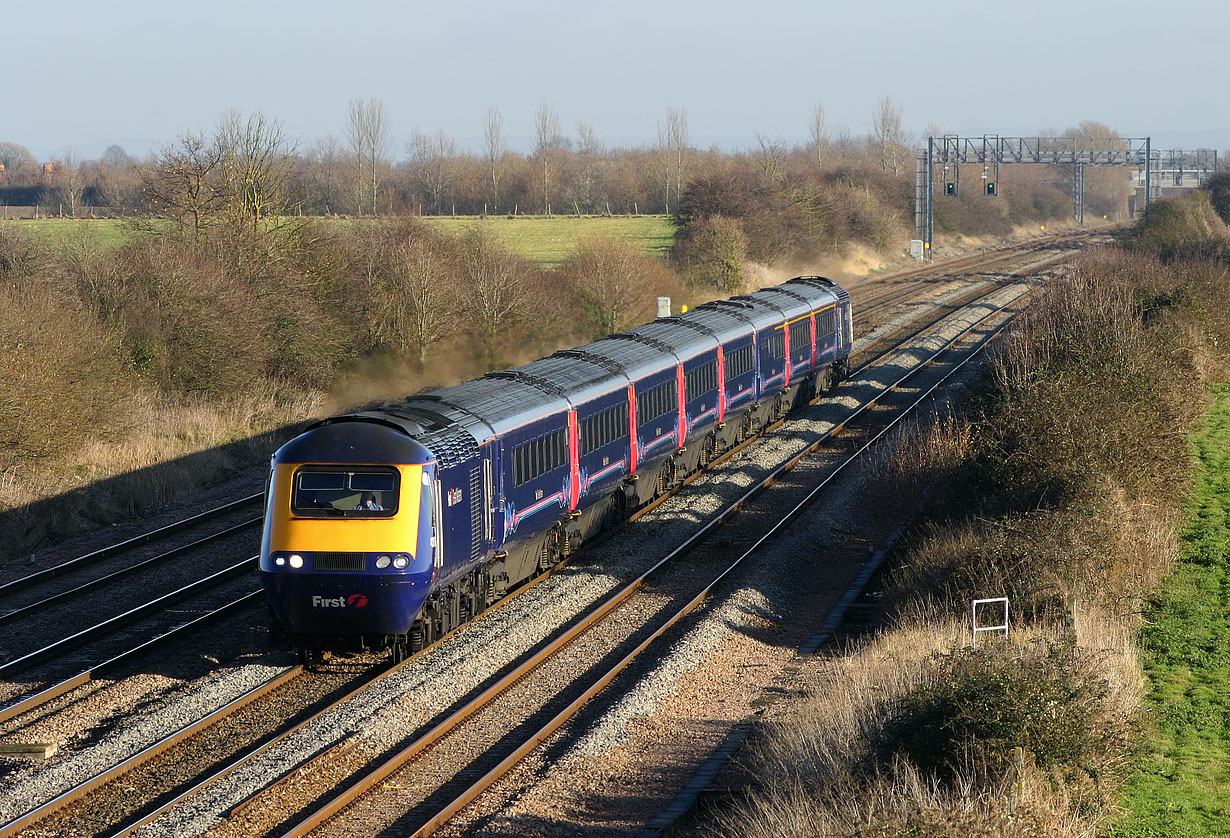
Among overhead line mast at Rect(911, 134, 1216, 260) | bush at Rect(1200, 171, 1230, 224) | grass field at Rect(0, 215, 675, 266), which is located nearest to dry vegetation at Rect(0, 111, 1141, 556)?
grass field at Rect(0, 215, 675, 266)

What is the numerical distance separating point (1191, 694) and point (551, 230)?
233 feet

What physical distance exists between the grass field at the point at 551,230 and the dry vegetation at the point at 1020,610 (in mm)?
39872

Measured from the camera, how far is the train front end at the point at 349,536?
1436 centimetres

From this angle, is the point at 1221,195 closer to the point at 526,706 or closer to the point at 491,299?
the point at 491,299

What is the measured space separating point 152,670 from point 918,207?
244 feet

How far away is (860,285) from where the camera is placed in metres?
70.0

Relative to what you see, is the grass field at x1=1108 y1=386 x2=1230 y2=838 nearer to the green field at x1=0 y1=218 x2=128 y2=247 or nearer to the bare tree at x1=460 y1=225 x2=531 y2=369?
the bare tree at x1=460 y1=225 x2=531 y2=369

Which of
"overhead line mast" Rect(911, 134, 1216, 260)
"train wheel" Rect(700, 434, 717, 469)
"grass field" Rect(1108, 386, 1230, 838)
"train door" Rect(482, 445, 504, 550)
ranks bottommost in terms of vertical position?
"grass field" Rect(1108, 386, 1230, 838)

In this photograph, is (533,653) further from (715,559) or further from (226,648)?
(715,559)

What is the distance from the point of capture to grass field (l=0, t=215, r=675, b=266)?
216 ft

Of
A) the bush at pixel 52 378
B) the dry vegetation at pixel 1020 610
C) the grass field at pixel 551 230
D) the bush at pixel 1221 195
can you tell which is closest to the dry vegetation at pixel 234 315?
the bush at pixel 52 378

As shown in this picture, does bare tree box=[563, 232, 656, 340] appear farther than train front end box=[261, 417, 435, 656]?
Yes

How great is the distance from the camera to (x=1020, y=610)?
52.8 ft

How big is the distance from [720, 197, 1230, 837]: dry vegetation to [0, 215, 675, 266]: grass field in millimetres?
39872
